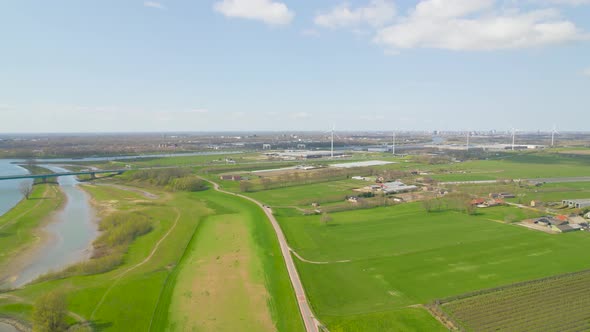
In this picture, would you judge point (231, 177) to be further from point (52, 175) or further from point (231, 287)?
point (231, 287)

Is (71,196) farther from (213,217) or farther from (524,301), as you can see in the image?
(524,301)

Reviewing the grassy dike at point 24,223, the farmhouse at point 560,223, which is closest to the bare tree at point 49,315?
the grassy dike at point 24,223

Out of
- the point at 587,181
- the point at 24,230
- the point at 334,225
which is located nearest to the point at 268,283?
the point at 334,225

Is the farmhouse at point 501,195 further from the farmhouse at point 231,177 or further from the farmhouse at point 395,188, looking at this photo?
the farmhouse at point 231,177

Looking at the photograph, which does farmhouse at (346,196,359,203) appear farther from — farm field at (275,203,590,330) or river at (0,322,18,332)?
river at (0,322,18,332)

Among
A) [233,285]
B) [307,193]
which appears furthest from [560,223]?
[233,285]
